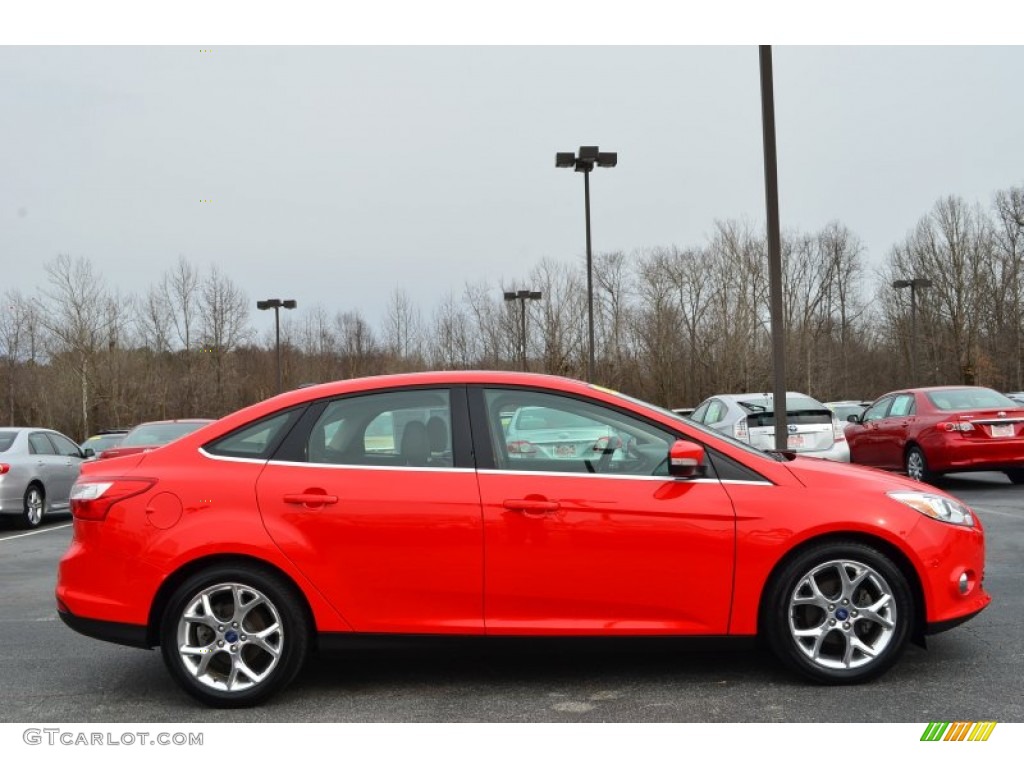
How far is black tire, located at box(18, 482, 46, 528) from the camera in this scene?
44.9 feet

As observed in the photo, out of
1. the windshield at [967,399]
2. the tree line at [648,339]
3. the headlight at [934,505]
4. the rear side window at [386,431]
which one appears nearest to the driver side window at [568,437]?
the rear side window at [386,431]

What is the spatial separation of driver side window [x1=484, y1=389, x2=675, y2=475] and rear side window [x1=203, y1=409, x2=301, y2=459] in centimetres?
102

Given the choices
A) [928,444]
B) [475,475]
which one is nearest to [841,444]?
[928,444]

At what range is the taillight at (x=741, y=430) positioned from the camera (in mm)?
13289

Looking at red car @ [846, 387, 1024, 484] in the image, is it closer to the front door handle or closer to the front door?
the front door

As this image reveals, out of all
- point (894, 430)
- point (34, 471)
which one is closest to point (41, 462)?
point (34, 471)

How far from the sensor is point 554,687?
4762mm

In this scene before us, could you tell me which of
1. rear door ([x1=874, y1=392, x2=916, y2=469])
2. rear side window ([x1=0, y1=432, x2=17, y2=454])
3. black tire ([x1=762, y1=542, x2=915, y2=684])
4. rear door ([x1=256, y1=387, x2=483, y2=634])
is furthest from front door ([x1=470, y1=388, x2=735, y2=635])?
rear side window ([x1=0, y1=432, x2=17, y2=454])

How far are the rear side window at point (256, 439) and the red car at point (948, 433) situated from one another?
11.1m

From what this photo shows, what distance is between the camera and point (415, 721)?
4316 millimetres

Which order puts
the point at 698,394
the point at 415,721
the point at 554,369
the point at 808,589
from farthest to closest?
the point at 698,394 < the point at 554,369 < the point at 808,589 < the point at 415,721

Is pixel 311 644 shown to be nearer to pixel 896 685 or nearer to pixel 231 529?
pixel 231 529

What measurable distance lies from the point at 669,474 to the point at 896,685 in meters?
1.51

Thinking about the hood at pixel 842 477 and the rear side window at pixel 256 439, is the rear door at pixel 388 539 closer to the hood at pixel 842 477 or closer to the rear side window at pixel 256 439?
the rear side window at pixel 256 439
